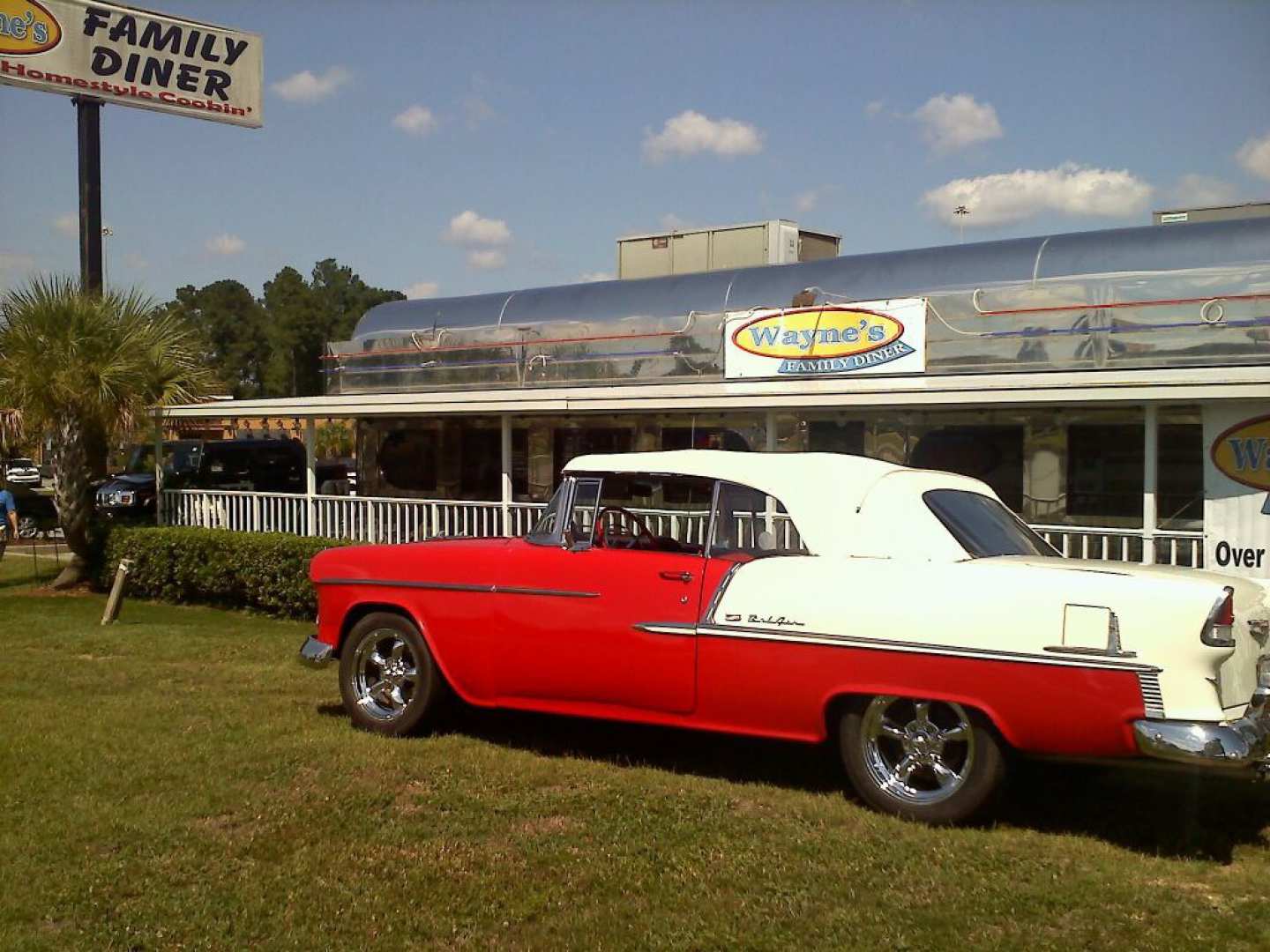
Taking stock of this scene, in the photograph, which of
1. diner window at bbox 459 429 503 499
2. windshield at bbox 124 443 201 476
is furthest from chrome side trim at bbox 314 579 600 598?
windshield at bbox 124 443 201 476

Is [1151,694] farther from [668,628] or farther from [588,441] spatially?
[588,441]

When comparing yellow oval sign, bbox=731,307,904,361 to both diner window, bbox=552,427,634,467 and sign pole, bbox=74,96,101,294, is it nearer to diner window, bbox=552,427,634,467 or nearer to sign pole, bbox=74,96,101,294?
diner window, bbox=552,427,634,467

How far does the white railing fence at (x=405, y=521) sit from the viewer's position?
11422mm

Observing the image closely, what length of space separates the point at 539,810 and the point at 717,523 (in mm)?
1795

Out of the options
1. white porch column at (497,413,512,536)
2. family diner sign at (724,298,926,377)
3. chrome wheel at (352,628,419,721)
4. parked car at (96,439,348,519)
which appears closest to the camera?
chrome wheel at (352,628,419,721)

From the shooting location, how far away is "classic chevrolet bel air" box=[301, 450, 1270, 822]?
5.69m

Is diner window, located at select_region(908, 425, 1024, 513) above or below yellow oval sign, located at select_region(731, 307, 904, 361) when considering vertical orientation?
below

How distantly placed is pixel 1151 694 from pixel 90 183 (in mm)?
20145

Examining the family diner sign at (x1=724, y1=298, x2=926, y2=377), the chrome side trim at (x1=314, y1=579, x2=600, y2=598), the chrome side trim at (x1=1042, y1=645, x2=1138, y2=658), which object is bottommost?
the chrome side trim at (x1=1042, y1=645, x2=1138, y2=658)

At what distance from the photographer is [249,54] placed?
950 inches

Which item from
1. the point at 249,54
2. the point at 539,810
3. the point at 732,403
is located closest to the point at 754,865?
the point at 539,810

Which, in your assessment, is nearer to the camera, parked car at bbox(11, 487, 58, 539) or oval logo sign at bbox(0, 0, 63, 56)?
oval logo sign at bbox(0, 0, 63, 56)

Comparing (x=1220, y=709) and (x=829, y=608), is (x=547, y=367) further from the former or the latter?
(x=1220, y=709)

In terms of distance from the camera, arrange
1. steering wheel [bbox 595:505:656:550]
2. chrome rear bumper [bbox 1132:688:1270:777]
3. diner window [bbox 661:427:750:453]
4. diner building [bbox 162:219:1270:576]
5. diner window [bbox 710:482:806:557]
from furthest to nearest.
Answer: diner window [bbox 661:427:750:453] → diner building [bbox 162:219:1270:576] → steering wheel [bbox 595:505:656:550] → diner window [bbox 710:482:806:557] → chrome rear bumper [bbox 1132:688:1270:777]
